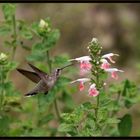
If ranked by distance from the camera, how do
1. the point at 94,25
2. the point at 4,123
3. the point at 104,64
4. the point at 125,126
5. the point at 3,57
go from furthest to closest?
the point at 94,25 → the point at 125,126 → the point at 4,123 → the point at 3,57 → the point at 104,64

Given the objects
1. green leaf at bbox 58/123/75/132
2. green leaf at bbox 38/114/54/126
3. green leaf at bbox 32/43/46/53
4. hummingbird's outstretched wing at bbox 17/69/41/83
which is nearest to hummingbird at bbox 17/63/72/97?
hummingbird's outstretched wing at bbox 17/69/41/83

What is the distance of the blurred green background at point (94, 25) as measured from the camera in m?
4.91

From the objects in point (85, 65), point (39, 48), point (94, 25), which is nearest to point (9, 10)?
point (39, 48)

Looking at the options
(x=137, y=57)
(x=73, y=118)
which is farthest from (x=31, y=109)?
(x=137, y=57)

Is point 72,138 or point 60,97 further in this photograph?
point 60,97

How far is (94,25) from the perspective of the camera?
5.26 m

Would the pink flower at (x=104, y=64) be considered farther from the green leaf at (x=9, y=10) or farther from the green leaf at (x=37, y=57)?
the green leaf at (x=9, y=10)

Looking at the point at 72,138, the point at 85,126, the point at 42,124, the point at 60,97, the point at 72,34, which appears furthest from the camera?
the point at 72,34

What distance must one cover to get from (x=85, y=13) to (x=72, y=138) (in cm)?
289

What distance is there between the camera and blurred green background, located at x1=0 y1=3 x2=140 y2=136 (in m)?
4.91

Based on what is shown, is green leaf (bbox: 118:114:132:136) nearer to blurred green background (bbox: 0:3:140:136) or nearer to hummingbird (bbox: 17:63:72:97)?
hummingbird (bbox: 17:63:72:97)

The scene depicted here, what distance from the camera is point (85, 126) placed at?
2.28 metres

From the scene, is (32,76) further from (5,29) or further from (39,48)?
(5,29)

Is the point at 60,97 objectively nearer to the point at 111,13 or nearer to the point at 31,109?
the point at 31,109
